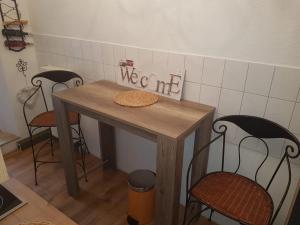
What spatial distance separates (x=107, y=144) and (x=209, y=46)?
4.12 feet

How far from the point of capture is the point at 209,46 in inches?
58.0

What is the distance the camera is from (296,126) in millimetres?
1316

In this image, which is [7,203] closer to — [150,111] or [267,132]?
[150,111]

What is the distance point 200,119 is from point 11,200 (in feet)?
3.27

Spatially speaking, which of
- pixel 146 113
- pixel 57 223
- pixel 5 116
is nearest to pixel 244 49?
pixel 146 113

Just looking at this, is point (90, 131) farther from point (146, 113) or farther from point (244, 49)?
point (244, 49)

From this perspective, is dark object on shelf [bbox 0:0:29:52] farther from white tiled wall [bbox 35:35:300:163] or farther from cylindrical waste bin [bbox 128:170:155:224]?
cylindrical waste bin [bbox 128:170:155:224]

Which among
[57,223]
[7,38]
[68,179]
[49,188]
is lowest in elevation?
[49,188]

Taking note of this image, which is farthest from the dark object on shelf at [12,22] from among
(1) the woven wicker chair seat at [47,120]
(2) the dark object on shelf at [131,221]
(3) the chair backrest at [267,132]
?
(3) the chair backrest at [267,132]

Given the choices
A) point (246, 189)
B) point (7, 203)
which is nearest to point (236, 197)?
point (246, 189)

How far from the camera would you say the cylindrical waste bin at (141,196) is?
1708 mm

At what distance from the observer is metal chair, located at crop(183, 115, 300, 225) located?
122 centimetres

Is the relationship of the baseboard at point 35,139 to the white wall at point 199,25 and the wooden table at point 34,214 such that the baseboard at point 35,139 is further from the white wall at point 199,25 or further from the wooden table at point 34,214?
the wooden table at point 34,214

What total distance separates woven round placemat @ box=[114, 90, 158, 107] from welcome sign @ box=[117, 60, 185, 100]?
0.21 feet
